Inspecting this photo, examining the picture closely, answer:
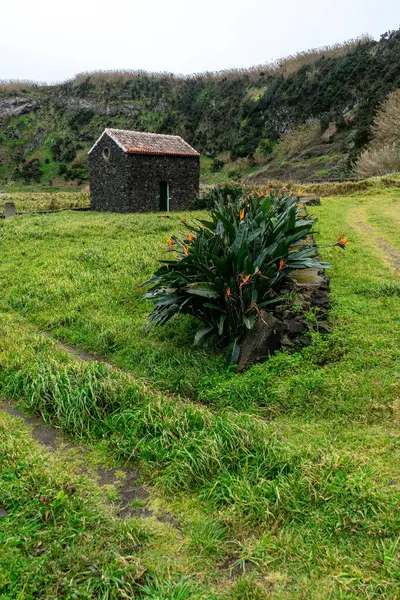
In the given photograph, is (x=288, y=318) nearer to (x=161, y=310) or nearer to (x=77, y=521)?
(x=161, y=310)

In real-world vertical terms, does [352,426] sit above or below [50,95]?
below

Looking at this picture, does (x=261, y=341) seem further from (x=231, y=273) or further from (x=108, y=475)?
(x=108, y=475)

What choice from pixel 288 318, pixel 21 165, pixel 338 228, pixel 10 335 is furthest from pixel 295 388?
pixel 21 165

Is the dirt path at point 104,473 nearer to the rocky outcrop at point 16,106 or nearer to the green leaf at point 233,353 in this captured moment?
the green leaf at point 233,353

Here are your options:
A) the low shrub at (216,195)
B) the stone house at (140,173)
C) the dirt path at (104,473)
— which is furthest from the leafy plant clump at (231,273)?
the stone house at (140,173)

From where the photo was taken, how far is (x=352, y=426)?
4.09 metres

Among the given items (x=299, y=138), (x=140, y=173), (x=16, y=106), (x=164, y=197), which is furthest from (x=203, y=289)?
(x=16, y=106)

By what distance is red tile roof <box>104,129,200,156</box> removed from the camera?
2247cm

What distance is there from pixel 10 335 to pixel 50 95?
70.3 m

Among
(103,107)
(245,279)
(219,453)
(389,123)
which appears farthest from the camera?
(103,107)

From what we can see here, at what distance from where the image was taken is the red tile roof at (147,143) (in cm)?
2247

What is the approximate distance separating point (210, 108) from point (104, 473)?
62.7 m

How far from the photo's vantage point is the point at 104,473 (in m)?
3.83

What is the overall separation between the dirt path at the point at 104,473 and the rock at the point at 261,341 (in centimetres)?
195
